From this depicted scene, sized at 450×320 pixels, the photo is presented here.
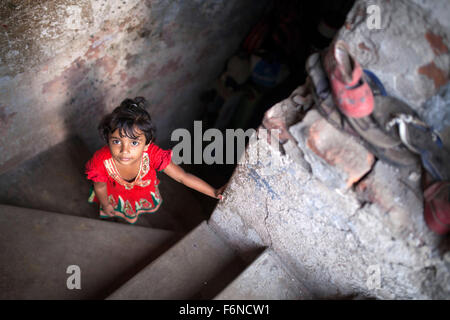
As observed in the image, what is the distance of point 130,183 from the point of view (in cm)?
221

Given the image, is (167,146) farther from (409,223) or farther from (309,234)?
(409,223)

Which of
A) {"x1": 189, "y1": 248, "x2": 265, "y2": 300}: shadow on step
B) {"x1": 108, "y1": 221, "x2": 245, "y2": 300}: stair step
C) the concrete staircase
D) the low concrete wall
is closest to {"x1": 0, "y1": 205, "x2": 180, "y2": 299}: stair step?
the concrete staircase

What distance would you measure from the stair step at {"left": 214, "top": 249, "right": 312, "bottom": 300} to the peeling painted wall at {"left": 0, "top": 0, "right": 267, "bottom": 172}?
1.80 meters

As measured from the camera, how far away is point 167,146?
14.0 feet

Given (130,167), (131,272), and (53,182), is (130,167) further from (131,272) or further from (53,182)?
(53,182)

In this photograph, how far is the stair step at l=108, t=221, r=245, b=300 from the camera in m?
1.83

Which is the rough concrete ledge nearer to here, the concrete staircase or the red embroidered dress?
the concrete staircase

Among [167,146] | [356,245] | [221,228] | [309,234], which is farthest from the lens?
[167,146]

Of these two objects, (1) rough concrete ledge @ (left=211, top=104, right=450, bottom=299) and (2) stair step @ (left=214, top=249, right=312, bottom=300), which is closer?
(1) rough concrete ledge @ (left=211, top=104, right=450, bottom=299)

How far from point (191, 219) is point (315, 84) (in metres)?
2.62

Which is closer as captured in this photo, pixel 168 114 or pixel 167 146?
pixel 168 114

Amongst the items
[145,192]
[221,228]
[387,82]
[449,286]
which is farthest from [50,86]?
[449,286]

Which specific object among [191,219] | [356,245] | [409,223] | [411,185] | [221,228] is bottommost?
[191,219]

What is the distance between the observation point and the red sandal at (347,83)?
1110mm
